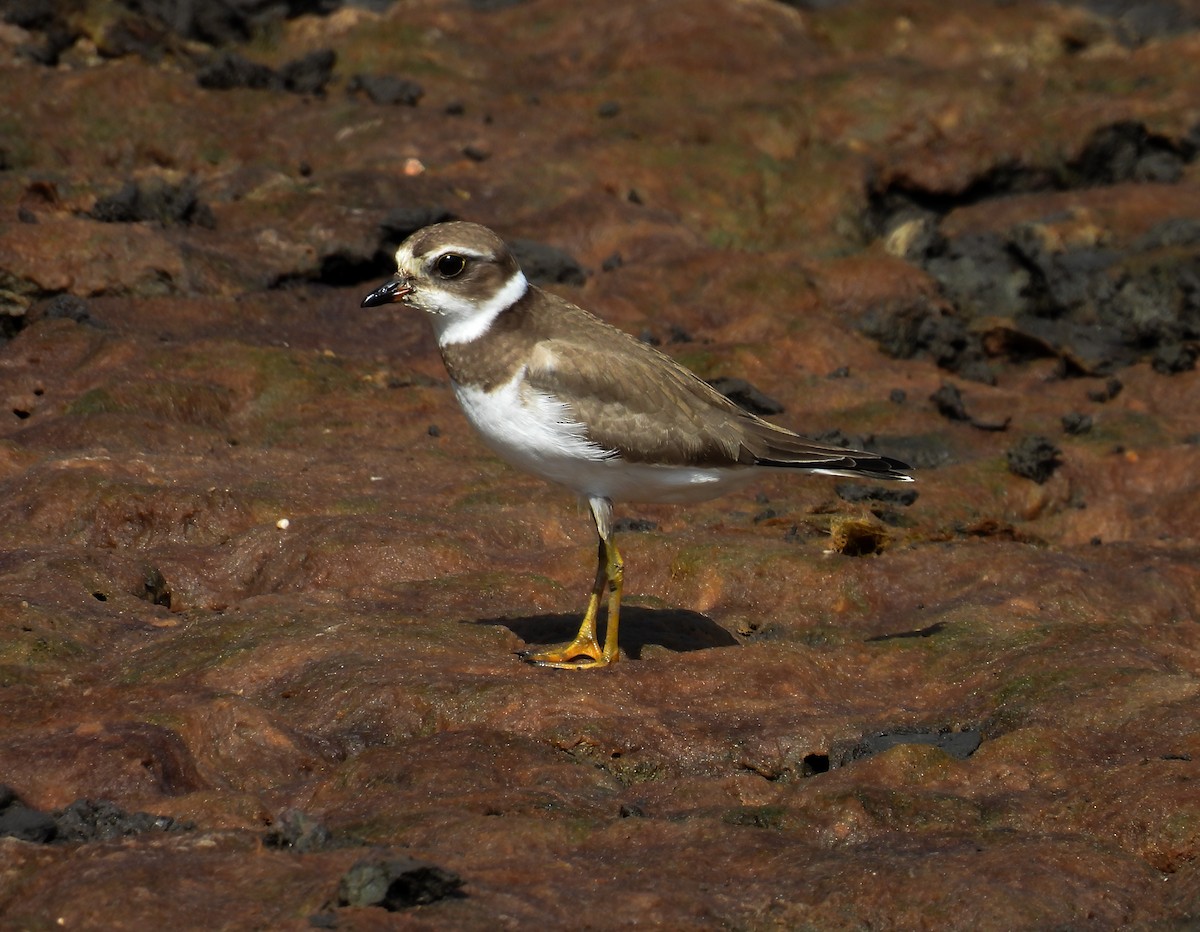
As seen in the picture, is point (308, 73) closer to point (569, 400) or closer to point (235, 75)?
point (235, 75)

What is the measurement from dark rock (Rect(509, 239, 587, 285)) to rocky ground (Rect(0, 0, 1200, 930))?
51mm

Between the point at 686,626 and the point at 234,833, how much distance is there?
4.64 meters

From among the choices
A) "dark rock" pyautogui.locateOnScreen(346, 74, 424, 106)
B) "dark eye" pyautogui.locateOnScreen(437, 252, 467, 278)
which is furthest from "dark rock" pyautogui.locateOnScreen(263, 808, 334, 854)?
"dark rock" pyautogui.locateOnScreen(346, 74, 424, 106)

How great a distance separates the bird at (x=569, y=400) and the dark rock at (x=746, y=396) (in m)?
4.59

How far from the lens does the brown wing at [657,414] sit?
10930 mm

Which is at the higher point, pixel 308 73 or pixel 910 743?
pixel 910 743

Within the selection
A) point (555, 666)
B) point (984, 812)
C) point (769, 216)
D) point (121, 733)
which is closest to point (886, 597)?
point (555, 666)

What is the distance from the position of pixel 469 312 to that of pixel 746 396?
574cm

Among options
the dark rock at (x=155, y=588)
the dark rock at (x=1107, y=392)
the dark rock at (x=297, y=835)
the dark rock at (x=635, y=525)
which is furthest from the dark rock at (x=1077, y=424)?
the dark rock at (x=297, y=835)

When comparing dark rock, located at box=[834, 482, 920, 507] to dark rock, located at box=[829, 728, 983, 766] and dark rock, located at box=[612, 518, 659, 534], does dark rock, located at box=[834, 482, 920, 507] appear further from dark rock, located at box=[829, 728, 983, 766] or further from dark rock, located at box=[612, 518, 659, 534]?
dark rock, located at box=[829, 728, 983, 766]

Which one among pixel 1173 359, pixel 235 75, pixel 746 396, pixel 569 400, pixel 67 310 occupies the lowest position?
pixel 1173 359

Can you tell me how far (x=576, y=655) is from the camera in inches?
428

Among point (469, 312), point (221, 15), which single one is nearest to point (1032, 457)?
point (469, 312)

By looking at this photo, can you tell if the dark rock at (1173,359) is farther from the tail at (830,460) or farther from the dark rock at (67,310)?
the dark rock at (67,310)
